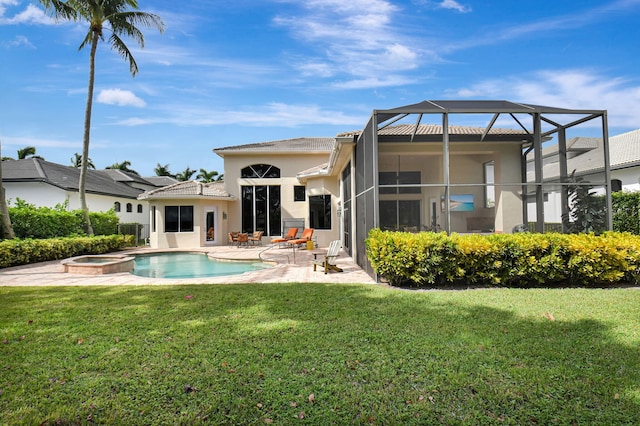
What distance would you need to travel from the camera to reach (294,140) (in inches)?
957

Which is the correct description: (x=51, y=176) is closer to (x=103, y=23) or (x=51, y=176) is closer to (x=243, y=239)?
(x=103, y=23)

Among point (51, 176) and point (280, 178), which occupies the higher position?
point (51, 176)

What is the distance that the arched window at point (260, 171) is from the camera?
21547 millimetres

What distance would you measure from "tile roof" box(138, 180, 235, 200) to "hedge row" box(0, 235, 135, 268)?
3.13m

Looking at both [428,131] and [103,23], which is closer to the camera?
[428,131]

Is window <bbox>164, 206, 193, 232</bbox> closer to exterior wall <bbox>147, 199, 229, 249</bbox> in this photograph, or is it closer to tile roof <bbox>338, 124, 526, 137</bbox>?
exterior wall <bbox>147, 199, 229, 249</bbox>

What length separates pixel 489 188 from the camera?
12.7m

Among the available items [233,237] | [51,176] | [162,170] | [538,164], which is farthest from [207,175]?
[538,164]

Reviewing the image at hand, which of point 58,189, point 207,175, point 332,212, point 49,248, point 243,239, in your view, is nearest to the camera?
point 49,248

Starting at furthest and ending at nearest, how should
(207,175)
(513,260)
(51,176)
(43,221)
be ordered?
1. (207,175)
2. (51,176)
3. (43,221)
4. (513,260)

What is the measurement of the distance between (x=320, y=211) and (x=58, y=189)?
18.7 metres

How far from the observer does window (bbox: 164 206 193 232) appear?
19.9m

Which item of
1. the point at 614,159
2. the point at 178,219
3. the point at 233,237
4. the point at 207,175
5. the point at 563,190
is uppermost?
the point at 207,175

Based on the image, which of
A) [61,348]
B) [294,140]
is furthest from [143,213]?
[61,348]
